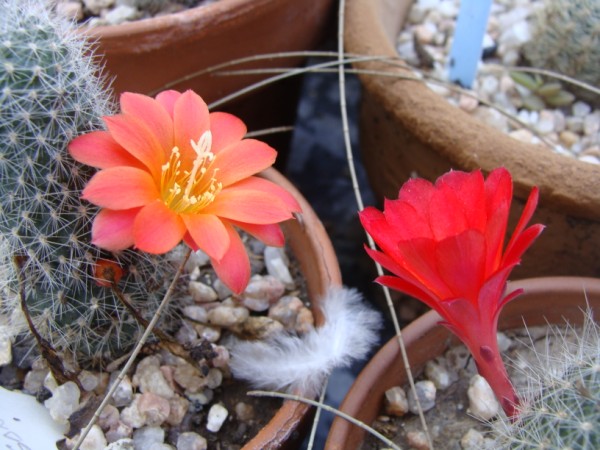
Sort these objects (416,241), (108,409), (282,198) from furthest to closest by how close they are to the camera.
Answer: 1. (108,409)
2. (282,198)
3. (416,241)

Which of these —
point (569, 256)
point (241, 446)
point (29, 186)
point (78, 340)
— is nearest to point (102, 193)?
point (29, 186)

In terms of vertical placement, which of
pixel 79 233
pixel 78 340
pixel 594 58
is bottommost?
pixel 78 340

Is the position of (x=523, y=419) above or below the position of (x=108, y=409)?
above

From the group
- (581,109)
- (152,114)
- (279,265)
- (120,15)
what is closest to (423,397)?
(279,265)

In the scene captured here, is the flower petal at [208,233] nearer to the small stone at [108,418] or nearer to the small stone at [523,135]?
the small stone at [108,418]

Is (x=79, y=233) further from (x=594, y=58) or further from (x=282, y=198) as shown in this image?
(x=594, y=58)

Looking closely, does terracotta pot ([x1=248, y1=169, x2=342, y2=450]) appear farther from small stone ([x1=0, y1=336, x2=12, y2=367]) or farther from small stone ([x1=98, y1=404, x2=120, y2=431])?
small stone ([x1=0, y1=336, x2=12, y2=367])

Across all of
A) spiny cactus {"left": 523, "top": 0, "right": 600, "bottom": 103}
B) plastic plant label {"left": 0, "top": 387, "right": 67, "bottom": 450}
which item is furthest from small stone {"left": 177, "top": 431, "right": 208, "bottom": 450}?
spiny cactus {"left": 523, "top": 0, "right": 600, "bottom": 103}

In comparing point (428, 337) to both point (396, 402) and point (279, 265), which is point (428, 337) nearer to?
point (396, 402)
